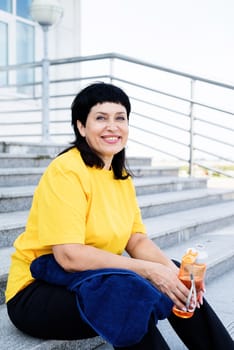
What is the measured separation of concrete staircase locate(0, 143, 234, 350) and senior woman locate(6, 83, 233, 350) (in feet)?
0.64

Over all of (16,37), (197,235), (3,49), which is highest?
(16,37)

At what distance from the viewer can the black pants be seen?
148 centimetres

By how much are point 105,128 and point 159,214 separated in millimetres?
2044

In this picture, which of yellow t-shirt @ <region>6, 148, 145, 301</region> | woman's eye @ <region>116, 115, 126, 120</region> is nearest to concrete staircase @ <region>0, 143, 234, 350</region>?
yellow t-shirt @ <region>6, 148, 145, 301</region>

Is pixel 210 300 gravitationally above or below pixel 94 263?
below

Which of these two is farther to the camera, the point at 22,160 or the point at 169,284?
the point at 22,160

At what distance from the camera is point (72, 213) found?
152 centimetres

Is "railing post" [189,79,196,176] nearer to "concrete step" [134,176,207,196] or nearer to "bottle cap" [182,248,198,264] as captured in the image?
"concrete step" [134,176,207,196]

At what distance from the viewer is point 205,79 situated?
4.45 metres

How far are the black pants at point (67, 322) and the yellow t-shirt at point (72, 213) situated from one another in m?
0.07

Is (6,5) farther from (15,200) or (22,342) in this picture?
(22,342)

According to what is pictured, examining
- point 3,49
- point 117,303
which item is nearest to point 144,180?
point 117,303

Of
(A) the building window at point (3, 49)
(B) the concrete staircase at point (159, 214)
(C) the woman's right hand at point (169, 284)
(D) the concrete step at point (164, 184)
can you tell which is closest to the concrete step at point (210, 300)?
(B) the concrete staircase at point (159, 214)

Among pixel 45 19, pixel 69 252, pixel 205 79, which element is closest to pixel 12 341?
pixel 69 252
